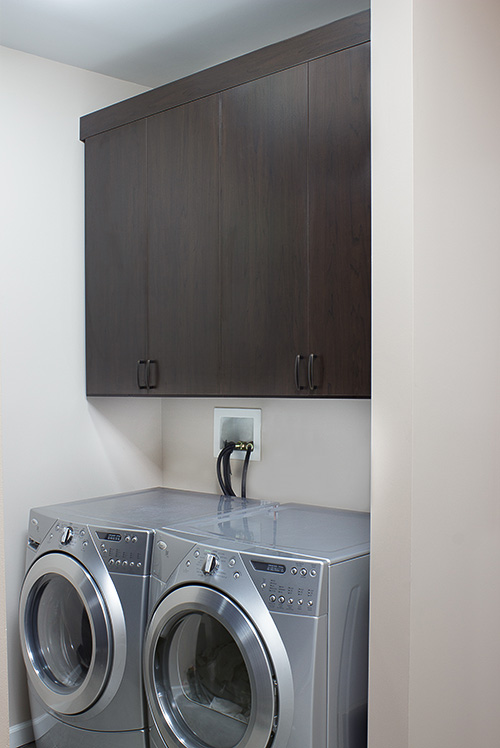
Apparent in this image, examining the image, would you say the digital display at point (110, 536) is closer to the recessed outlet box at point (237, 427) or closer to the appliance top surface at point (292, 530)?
the appliance top surface at point (292, 530)

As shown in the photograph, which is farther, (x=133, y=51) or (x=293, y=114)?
(x=133, y=51)

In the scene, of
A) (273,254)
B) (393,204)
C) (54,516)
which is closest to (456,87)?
(393,204)

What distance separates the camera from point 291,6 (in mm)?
2365

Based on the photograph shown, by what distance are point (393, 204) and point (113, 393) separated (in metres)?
1.53

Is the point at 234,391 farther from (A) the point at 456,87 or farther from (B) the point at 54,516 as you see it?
(A) the point at 456,87

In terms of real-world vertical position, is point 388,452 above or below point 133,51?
below

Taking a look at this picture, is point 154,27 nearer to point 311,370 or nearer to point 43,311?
point 43,311

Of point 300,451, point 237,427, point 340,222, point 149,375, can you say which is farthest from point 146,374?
point 340,222

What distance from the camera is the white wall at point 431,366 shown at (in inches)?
64.1

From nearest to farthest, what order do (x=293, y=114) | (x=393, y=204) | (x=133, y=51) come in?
1. (x=393, y=204)
2. (x=293, y=114)
3. (x=133, y=51)

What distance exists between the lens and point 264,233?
2.24 metres

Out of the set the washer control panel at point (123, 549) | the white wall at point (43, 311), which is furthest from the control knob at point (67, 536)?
the white wall at point (43, 311)

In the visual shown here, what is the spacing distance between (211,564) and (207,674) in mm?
331

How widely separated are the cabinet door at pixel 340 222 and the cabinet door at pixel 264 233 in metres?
0.05
